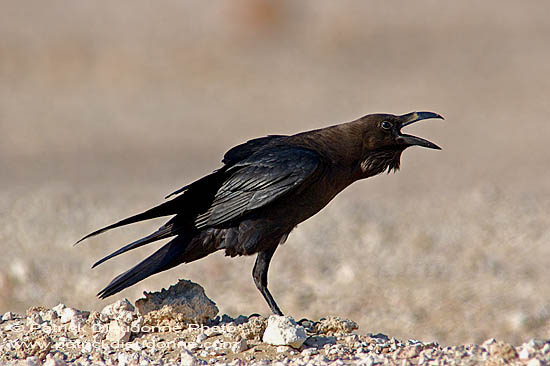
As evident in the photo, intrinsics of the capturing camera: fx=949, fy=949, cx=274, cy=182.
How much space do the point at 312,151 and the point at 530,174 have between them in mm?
9708

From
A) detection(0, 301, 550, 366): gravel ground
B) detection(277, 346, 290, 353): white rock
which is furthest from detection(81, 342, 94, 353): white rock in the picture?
detection(277, 346, 290, 353): white rock

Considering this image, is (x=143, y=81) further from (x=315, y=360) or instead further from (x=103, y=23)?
(x=315, y=360)

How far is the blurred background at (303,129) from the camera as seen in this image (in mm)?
8914

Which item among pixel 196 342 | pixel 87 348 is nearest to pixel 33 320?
pixel 87 348

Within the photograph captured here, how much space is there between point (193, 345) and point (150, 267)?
71 centimetres

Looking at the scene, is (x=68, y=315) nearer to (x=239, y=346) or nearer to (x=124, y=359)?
(x=124, y=359)

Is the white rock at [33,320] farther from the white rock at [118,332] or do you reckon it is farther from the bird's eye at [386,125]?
the bird's eye at [386,125]

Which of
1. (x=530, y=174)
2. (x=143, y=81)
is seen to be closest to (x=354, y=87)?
(x=143, y=81)

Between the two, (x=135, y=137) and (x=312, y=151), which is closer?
(x=312, y=151)

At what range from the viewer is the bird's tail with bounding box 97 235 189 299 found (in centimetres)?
596

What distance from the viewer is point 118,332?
18.8 feet

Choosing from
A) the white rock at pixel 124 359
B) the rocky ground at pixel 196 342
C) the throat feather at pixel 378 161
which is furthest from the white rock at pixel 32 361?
the throat feather at pixel 378 161

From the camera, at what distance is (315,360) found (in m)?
5.21

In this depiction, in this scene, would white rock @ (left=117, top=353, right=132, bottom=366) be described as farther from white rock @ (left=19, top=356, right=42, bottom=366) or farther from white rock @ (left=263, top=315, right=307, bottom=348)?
white rock @ (left=263, top=315, right=307, bottom=348)
